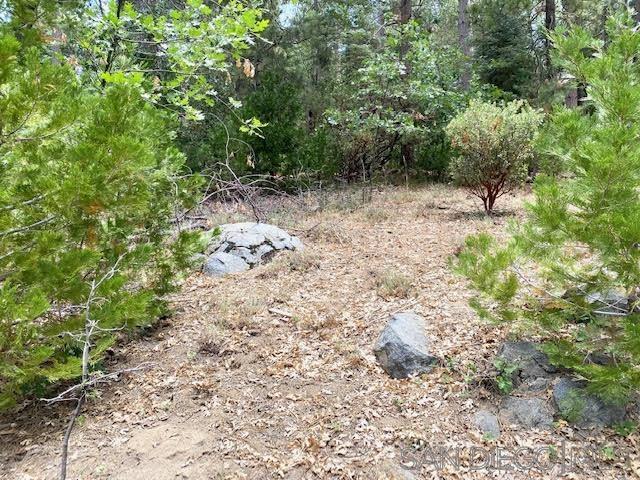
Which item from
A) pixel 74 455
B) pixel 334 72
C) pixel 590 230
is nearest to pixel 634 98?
pixel 590 230

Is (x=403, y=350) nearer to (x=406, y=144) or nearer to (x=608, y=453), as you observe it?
(x=608, y=453)

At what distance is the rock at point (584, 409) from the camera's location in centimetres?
285

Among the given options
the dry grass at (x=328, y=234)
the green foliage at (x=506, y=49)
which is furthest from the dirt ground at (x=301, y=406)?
the green foliage at (x=506, y=49)

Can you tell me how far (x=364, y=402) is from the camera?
3268mm

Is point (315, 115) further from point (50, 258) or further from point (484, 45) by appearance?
point (50, 258)

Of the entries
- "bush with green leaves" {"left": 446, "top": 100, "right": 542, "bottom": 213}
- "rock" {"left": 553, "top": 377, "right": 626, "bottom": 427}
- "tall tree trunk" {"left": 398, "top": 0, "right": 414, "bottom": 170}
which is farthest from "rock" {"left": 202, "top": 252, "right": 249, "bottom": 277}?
"tall tree trunk" {"left": 398, "top": 0, "right": 414, "bottom": 170}

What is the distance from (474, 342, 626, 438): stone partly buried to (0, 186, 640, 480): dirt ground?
0.07 metres

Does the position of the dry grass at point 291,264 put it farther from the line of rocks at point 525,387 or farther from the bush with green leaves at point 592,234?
the bush with green leaves at point 592,234

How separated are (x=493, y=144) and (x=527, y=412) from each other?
5.58 metres

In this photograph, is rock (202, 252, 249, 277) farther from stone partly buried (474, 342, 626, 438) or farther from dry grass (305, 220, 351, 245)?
stone partly buried (474, 342, 626, 438)

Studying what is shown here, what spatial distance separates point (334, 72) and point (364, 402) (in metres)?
14.0

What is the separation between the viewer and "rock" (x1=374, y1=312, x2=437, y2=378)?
349cm

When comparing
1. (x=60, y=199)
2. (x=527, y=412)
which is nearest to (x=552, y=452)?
(x=527, y=412)

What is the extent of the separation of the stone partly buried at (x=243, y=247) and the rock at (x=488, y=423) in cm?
361
